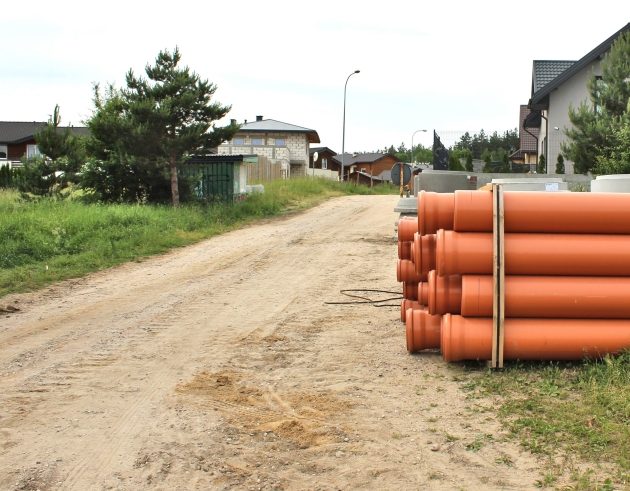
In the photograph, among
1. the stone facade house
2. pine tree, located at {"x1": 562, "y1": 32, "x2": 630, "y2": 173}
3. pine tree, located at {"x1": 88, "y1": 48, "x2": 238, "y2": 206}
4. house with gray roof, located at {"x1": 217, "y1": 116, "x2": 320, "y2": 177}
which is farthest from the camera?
the stone facade house

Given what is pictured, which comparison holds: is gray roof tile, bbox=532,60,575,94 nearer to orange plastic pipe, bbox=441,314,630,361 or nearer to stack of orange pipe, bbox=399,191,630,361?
stack of orange pipe, bbox=399,191,630,361

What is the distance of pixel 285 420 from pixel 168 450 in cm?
89

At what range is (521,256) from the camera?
20.9 feet

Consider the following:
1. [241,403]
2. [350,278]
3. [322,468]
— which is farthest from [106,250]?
[322,468]

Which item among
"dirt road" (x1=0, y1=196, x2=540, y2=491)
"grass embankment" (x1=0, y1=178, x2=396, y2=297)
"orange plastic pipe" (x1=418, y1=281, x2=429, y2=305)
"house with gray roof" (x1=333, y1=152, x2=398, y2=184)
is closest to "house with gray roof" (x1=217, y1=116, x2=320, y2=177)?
"house with gray roof" (x1=333, y1=152, x2=398, y2=184)

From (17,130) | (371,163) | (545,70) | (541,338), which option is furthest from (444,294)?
(371,163)

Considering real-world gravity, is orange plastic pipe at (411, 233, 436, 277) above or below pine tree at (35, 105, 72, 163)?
below

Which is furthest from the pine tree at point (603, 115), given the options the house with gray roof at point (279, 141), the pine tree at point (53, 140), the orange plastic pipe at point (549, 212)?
the house with gray roof at point (279, 141)

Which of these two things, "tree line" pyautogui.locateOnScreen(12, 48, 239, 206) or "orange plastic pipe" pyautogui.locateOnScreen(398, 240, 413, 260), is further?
"tree line" pyautogui.locateOnScreen(12, 48, 239, 206)

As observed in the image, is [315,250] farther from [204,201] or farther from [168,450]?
[168,450]

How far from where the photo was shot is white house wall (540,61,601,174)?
84.8 ft

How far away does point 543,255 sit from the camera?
6.39 m

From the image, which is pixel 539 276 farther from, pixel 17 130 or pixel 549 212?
pixel 17 130

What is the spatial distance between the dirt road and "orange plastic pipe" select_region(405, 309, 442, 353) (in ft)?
0.57
